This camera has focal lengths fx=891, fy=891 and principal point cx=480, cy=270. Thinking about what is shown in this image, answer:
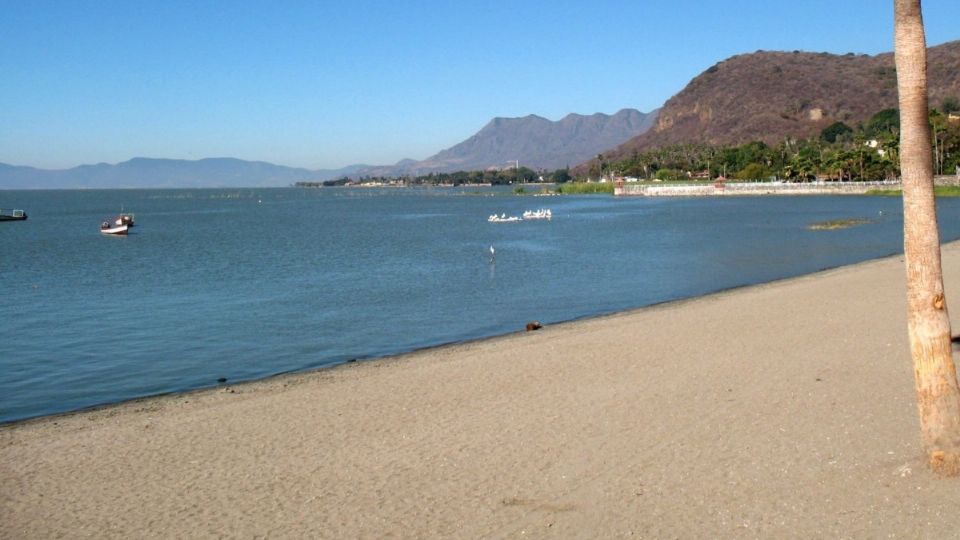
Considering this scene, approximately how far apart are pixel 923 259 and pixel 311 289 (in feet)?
82.6

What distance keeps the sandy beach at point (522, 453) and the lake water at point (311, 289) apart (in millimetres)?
3436

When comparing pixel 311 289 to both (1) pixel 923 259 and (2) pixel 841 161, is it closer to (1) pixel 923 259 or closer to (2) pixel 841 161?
(1) pixel 923 259

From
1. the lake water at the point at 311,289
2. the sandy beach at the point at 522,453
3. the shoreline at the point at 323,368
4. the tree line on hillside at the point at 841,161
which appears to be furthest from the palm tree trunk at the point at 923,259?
the tree line on hillside at the point at 841,161

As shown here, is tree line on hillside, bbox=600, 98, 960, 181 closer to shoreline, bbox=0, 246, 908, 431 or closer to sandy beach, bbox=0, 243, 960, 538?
shoreline, bbox=0, 246, 908, 431

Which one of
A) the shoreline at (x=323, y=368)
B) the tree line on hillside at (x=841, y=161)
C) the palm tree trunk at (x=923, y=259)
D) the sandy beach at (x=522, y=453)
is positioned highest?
the tree line on hillside at (x=841, y=161)

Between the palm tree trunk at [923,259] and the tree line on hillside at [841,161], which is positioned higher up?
the tree line on hillside at [841,161]

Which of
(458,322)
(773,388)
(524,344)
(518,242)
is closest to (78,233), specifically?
(518,242)

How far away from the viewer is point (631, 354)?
15656 millimetres

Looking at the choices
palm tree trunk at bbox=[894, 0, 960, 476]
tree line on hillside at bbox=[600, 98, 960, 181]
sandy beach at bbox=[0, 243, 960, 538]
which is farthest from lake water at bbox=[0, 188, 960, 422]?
tree line on hillside at bbox=[600, 98, 960, 181]

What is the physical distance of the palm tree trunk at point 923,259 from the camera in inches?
309

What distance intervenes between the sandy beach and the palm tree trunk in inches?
24.0

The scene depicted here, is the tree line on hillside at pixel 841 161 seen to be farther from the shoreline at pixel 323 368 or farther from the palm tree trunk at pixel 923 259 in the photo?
the palm tree trunk at pixel 923 259

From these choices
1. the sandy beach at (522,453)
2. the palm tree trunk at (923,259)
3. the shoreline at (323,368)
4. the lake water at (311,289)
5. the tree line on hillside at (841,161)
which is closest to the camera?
the palm tree trunk at (923,259)

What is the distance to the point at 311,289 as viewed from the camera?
3106 centimetres
